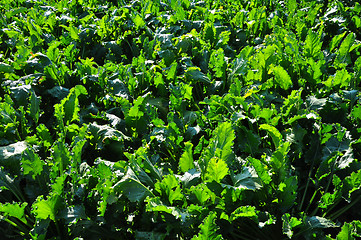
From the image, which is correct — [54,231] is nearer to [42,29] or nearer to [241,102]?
[241,102]

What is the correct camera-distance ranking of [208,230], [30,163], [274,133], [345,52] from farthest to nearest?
[345,52]
[274,133]
[30,163]
[208,230]

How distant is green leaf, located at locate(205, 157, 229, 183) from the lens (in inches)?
83.4

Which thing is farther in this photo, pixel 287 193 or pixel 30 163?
pixel 30 163

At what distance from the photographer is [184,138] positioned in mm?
2752

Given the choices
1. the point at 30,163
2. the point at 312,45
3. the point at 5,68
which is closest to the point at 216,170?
the point at 30,163

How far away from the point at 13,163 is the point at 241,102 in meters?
1.63

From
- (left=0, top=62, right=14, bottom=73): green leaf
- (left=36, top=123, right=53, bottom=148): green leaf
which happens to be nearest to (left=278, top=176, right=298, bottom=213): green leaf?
(left=36, top=123, right=53, bottom=148): green leaf

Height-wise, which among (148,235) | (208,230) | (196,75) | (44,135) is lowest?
(148,235)

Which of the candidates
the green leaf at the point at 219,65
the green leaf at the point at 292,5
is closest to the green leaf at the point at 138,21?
the green leaf at the point at 219,65

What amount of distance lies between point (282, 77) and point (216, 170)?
1279mm

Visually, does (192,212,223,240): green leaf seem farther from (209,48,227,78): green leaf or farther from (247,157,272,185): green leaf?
(209,48,227,78): green leaf

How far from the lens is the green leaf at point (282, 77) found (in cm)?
304

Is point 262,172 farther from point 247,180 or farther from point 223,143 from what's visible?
point 223,143

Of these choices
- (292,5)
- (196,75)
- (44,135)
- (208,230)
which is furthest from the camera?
(292,5)
